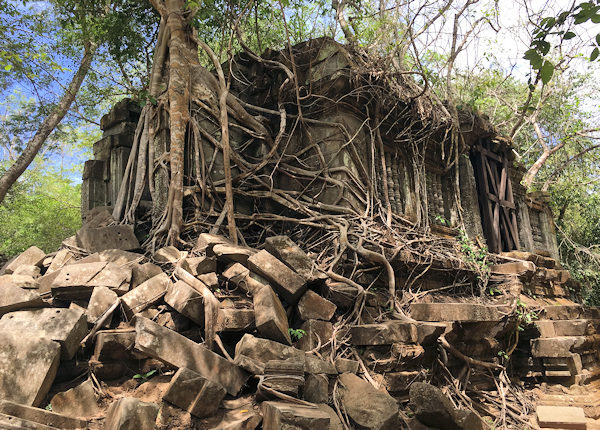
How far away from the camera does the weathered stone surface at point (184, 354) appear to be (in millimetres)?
2857

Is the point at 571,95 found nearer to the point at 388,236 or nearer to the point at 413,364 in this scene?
the point at 388,236

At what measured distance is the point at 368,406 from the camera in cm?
315

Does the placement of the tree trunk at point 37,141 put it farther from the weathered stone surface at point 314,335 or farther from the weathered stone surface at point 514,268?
the weathered stone surface at point 514,268

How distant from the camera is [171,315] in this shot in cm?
355

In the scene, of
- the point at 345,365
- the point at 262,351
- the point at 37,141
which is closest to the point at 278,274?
the point at 262,351

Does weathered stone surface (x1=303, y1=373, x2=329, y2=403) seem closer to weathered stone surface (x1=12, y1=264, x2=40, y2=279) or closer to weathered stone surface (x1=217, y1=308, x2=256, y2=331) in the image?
weathered stone surface (x1=217, y1=308, x2=256, y2=331)

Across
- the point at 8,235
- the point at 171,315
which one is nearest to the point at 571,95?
the point at 171,315

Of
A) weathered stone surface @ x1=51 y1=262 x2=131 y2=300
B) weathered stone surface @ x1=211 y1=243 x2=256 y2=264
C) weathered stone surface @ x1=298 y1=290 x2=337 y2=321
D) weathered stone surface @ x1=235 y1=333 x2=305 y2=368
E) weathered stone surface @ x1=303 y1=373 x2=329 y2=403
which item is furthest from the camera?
weathered stone surface @ x1=211 y1=243 x2=256 y2=264

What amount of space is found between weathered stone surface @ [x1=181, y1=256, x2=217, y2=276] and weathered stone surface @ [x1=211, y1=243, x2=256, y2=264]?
0.27ft

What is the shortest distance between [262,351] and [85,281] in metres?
1.56

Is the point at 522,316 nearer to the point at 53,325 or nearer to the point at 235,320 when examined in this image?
the point at 235,320

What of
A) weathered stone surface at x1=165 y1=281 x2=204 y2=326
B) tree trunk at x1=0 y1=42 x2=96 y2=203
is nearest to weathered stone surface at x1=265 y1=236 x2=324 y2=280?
weathered stone surface at x1=165 y1=281 x2=204 y2=326

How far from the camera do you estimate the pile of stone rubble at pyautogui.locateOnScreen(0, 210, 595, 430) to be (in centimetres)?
267

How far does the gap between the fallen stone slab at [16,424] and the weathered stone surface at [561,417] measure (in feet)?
15.6
